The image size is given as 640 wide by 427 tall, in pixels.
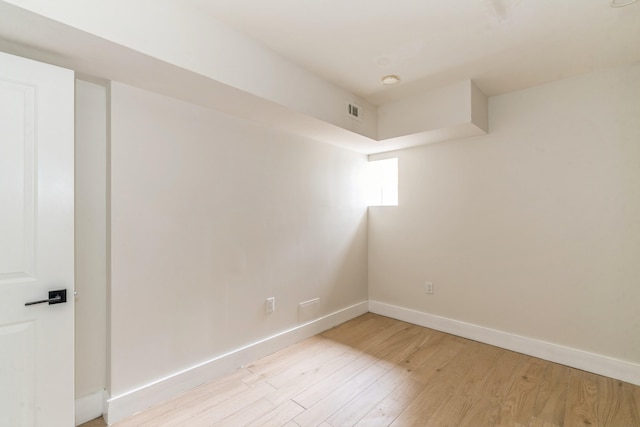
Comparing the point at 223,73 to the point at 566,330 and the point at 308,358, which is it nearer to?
the point at 308,358

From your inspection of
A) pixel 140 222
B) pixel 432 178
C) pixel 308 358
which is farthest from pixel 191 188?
pixel 432 178

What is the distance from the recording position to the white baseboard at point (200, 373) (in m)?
1.81

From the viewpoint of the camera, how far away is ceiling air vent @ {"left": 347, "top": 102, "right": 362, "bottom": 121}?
9.19ft

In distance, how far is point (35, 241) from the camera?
4.69 ft

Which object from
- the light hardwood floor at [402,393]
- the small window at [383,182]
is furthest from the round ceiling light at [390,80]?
the light hardwood floor at [402,393]

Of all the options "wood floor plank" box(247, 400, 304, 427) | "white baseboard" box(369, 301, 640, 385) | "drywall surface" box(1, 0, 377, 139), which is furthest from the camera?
"white baseboard" box(369, 301, 640, 385)

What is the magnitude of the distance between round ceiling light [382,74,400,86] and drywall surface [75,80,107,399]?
217 centimetres

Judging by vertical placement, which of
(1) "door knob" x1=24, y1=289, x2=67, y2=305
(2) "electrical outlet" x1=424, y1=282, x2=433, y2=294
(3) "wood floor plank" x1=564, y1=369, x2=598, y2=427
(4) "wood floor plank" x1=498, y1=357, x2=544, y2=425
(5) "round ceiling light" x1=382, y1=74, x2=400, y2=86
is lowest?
(3) "wood floor plank" x1=564, y1=369, x2=598, y2=427

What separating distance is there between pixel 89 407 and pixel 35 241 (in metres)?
1.15

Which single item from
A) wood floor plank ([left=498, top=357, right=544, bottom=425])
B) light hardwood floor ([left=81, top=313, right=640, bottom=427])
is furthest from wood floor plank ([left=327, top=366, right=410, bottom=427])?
wood floor plank ([left=498, top=357, right=544, bottom=425])

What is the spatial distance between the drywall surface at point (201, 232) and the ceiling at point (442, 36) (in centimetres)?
81

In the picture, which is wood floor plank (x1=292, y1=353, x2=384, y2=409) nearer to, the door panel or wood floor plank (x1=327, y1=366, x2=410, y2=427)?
wood floor plank (x1=327, y1=366, x2=410, y2=427)

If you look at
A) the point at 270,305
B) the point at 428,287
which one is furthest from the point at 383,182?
the point at 270,305

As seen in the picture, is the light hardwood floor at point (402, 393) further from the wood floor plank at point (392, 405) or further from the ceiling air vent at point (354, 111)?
the ceiling air vent at point (354, 111)
